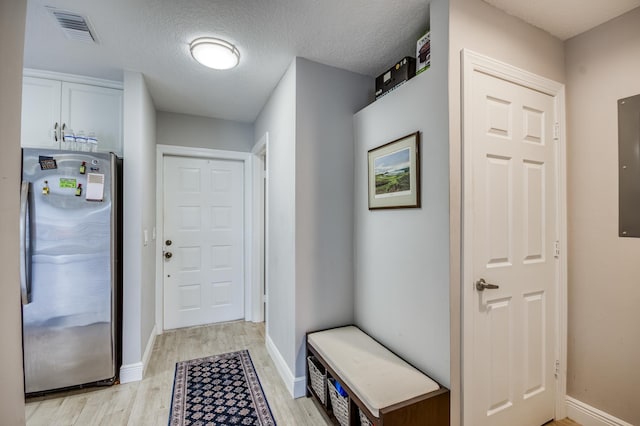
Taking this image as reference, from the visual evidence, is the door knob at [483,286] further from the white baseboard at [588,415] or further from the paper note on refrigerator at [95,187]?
the paper note on refrigerator at [95,187]

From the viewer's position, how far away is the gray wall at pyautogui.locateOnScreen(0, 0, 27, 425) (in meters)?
0.70

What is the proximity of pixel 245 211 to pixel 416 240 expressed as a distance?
8.01 ft

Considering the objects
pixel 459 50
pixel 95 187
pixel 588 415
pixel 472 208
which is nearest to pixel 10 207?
pixel 95 187

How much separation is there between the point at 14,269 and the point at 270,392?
184cm

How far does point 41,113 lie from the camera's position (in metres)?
2.31

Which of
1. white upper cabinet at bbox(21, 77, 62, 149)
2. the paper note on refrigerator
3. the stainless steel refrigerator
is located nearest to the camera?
the stainless steel refrigerator

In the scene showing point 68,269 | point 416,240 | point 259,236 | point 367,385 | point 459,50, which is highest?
point 459,50

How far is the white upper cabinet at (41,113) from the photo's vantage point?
2.27m

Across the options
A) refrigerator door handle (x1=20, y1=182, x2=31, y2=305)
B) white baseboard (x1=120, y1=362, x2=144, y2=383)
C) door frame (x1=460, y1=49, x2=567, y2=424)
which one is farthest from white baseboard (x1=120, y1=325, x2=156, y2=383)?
door frame (x1=460, y1=49, x2=567, y2=424)

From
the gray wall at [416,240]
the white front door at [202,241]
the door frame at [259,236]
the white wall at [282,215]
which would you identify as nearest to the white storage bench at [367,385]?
the gray wall at [416,240]

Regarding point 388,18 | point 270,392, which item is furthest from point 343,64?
point 270,392

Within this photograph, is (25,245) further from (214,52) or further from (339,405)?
(339,405)

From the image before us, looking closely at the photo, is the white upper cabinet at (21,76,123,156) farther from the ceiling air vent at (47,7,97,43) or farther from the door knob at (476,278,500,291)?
the door knob at (476,278,500,291)

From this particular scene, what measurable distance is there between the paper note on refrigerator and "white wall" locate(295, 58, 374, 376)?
1462mm
